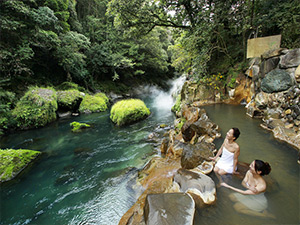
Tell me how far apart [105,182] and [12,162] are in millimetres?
3237

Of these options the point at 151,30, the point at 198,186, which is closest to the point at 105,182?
the point at 198,186

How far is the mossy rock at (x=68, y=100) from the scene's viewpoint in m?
10.5

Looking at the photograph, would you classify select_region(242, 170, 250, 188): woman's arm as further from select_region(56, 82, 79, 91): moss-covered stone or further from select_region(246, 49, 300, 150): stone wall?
select_region(56, 82, 79, 91): moss-covered stone

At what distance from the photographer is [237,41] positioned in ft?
25.7

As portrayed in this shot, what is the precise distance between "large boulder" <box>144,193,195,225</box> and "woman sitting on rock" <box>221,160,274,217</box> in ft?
2.49

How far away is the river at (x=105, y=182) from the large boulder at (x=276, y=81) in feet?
4.22

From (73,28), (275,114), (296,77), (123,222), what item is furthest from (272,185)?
(73,28)

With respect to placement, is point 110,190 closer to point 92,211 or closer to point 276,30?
point 92,211

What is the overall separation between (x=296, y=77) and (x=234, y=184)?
4.18m

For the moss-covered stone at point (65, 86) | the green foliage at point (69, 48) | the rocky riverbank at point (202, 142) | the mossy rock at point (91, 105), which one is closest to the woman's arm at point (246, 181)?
the rocky riverbank at point (202, 142)

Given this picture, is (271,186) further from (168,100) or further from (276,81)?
(168,100)

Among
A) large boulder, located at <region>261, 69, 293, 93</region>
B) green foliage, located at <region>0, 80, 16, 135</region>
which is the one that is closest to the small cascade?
large boulder, located at <region>261, 69, 293, 93</region>

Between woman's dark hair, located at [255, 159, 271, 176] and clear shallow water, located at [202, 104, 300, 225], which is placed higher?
woman's dark hair, located at [255, 159, 271, 176]

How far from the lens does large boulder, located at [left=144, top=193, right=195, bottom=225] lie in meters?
1.70
